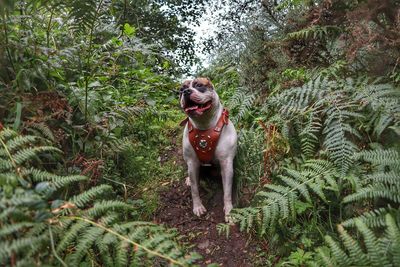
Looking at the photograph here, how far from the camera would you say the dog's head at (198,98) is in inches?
137

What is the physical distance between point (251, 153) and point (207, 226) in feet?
2.64

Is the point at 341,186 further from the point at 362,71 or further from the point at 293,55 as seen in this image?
the point at 293,55

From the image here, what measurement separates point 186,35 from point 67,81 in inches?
301

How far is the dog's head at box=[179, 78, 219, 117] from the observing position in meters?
3.49

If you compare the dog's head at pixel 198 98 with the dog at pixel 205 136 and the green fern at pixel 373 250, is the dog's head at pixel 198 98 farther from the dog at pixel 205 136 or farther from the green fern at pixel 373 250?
the green fern at pixel 373 250

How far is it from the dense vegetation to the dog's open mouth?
1.61 feet

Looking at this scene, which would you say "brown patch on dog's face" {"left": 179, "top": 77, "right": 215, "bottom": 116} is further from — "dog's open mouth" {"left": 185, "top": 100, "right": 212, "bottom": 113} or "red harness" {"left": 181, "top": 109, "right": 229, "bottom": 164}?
"red harness" {"left": 181, "top": 109, "right": 229, "bottom": 164}

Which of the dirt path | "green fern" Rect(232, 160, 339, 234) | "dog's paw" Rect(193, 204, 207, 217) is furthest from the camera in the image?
"dog's paw" Rect(193, 204, 207, 217)

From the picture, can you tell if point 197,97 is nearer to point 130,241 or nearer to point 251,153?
point 251,153

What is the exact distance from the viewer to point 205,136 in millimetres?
3551

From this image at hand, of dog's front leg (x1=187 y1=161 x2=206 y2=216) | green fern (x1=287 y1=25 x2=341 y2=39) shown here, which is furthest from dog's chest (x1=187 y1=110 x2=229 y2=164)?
green fern (x1=287 y1=25 x2=341 y2=39)

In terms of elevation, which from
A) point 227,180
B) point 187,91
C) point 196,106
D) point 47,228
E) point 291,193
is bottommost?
point 227,180

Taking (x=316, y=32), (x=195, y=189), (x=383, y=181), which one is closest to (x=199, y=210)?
(x=195, y=189)

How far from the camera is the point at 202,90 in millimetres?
3590
